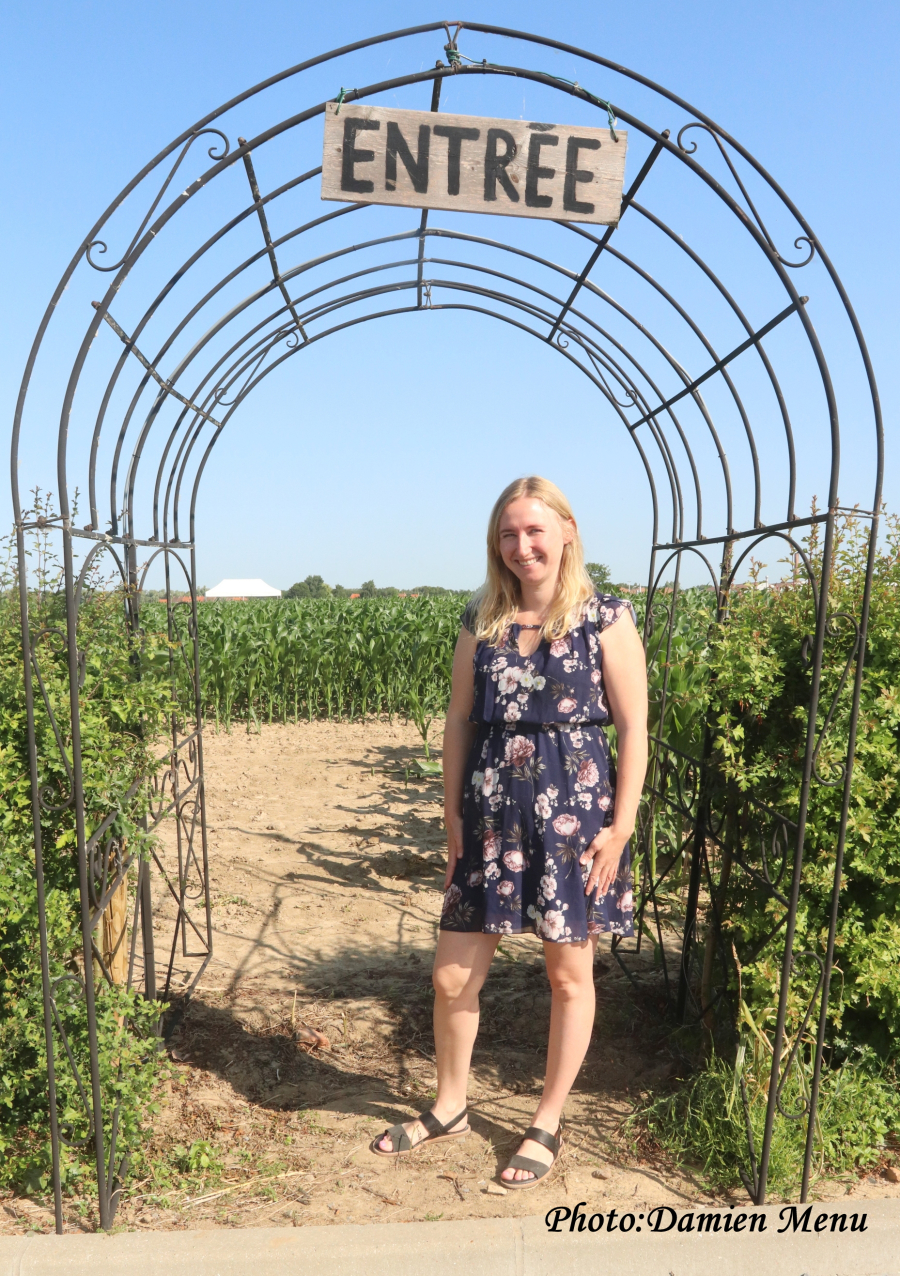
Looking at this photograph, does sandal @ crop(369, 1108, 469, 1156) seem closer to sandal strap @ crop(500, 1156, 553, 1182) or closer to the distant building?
sandal strap @ crop(500, 1156, 553, 1182)

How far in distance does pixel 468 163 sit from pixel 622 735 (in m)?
1.79

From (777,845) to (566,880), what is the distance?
739 millimetres

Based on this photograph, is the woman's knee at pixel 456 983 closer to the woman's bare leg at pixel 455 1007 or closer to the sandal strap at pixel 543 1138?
the woman's bare leg at pixel 455 1007

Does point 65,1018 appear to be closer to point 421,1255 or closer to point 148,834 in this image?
point 148,834

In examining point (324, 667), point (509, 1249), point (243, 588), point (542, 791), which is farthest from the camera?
point (243, 588)

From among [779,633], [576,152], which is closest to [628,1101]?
[779,633]

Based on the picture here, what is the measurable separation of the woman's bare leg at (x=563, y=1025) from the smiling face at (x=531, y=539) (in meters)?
1.13

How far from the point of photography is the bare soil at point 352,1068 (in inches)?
108

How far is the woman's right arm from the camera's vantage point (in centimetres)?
289

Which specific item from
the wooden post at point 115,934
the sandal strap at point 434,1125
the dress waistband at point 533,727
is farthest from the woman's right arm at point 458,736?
the wooden post at point 115,934

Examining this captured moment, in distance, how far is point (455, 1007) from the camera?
2.91 metres

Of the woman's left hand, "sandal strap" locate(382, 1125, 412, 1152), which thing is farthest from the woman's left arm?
"sandal strap" locate(382, 1125, 412, 1152)

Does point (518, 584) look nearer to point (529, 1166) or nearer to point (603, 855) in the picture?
point (603, 855)

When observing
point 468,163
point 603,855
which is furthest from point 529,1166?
point 468,163
